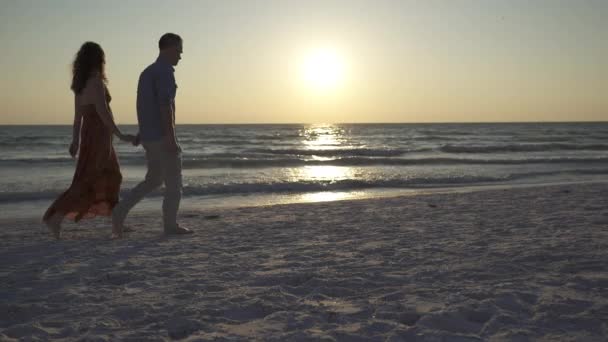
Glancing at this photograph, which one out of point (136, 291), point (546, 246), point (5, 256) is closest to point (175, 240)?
point (5, 256)

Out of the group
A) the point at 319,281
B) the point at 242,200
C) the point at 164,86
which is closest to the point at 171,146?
the point at 164,86

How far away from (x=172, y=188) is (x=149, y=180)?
0.75 feet

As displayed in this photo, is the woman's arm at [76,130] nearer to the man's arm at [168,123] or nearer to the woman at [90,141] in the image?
the woman at [90,141]

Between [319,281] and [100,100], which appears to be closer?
[319,281]

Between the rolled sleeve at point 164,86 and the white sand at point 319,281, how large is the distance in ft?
4.12

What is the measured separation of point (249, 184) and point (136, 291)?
25.5ft

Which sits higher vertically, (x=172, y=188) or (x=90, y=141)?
(x=90, y=141)

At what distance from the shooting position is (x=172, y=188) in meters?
4.74

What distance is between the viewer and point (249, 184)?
1085cm

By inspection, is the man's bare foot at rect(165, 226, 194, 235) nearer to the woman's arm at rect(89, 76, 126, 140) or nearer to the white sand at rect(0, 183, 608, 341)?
the white sand at rect(0, 183, 608, 341)

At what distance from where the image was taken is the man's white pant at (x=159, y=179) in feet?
14.9

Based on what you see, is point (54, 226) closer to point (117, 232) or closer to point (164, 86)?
point (117, 232)

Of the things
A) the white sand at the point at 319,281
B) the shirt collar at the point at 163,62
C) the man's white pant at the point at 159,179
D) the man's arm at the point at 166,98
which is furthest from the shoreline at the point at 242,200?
the shirt collar at the point at 163,62

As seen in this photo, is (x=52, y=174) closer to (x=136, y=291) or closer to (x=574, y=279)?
(x=136, y=291)
